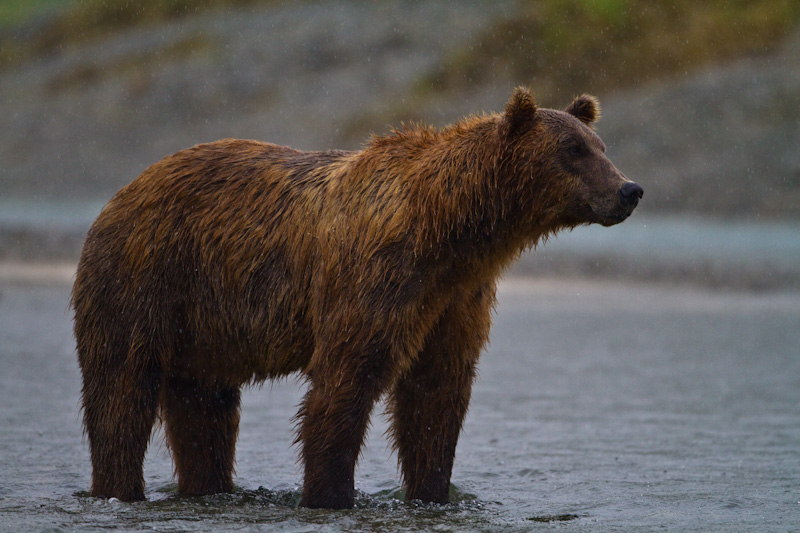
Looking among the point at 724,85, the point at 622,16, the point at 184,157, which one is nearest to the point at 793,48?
the point at 724,85

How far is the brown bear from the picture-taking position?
6.12m

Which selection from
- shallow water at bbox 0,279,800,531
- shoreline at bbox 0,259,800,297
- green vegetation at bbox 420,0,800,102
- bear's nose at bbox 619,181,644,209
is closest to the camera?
bear's nose at bbox 619,181,644,209

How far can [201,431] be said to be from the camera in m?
7.18

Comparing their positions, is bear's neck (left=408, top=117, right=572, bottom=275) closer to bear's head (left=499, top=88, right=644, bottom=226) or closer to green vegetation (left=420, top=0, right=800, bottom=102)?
bear's head (left=499, top=88, right=644, bottom=226)

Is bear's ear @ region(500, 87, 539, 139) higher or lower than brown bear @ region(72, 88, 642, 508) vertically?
higher

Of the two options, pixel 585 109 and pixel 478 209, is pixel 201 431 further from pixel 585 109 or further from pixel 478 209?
pixel 585 109

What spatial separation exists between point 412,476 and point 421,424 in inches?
13.6

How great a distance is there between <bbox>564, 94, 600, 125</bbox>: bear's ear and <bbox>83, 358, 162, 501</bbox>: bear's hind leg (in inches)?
108

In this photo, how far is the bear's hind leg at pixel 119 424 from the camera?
6.64 m

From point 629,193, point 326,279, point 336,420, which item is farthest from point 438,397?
point 629,193

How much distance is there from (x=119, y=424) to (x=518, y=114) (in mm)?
2765

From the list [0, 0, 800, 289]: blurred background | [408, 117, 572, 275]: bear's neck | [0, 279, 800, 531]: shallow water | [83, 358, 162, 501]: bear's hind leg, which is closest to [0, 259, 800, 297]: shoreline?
[0, 0, 800, 289]: blurred background

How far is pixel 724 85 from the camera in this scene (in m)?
31.6

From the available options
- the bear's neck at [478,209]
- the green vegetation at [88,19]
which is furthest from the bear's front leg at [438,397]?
the green vegetation at [88,19]
